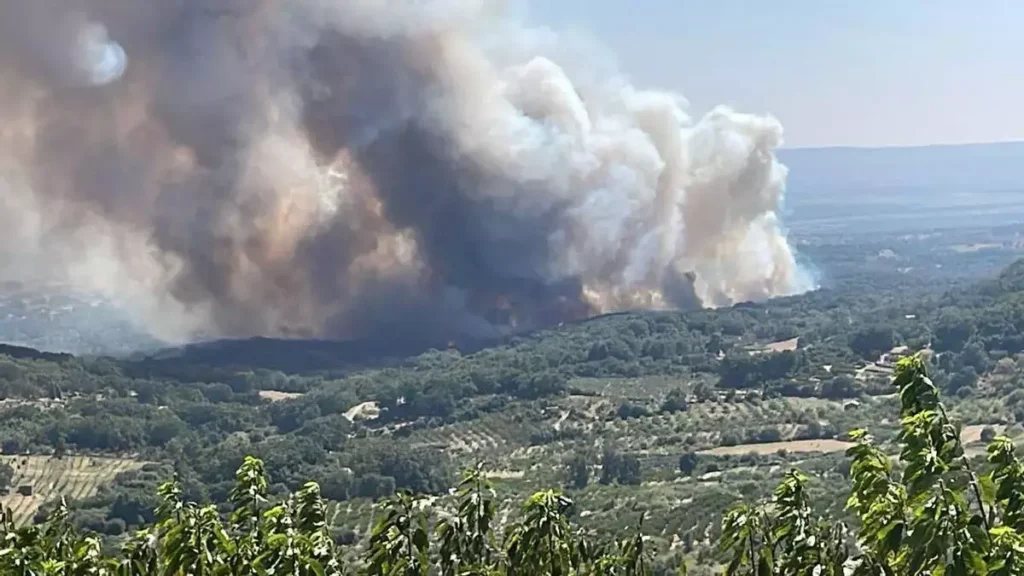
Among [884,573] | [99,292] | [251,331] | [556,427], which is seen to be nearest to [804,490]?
[884,573]

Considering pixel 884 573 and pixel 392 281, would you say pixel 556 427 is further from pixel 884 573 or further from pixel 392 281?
pixel 884 573

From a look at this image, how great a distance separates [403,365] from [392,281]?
11.4m

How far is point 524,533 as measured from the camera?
1048 centimetres

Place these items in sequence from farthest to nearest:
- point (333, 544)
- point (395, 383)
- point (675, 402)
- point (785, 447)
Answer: point (395, 383) → point (675, 402) → point (785, 447) → point (333, 544)

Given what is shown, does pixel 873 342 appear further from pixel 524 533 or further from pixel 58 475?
pixel 524 533

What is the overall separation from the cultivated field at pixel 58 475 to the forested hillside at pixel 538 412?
0.22 meters

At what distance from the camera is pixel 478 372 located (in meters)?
78.9

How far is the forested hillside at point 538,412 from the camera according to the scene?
164ft

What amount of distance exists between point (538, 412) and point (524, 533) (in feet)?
196

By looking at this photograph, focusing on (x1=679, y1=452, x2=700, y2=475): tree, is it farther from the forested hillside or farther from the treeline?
the treeline

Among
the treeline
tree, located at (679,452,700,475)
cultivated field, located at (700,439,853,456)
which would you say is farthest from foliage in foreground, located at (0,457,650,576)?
cultivated field, located at (700,439,853,456)

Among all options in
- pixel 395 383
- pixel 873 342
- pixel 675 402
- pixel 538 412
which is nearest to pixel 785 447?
pixel 675 402

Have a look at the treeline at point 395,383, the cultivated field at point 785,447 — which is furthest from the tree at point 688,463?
the treeline at point 395,383

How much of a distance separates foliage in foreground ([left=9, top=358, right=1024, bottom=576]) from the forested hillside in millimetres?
23446
